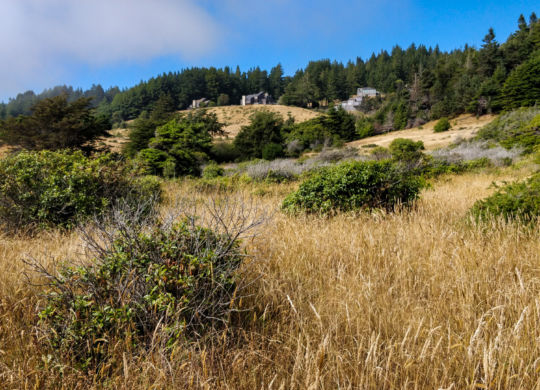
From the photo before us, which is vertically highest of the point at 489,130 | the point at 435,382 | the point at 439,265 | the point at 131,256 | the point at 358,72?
the point at 358,72

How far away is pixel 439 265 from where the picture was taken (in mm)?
2514

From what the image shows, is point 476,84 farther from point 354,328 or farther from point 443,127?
point 354,328

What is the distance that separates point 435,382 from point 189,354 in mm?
1234

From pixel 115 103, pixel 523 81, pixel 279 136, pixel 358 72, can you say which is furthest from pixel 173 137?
pixel 358 72

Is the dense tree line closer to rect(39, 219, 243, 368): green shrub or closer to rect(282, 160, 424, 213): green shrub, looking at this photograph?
rect(282, 160, 424, 213): green shrub

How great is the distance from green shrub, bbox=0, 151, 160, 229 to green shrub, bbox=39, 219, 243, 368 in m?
3.08

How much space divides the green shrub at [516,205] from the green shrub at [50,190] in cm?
515

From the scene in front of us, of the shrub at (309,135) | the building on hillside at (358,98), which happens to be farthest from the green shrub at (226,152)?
the building on hillside at (358,98)

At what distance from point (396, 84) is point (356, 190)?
308ft

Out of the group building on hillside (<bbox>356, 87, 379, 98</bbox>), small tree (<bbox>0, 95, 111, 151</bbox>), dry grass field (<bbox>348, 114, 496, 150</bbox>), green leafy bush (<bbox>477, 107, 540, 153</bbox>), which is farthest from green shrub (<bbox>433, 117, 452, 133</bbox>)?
building on hillside (<bbox>356, 87, 379, 98</bbox>)

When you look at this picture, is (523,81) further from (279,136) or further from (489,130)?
(279,136)

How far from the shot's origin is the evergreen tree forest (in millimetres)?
45219

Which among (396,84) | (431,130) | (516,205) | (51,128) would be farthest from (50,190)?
(396,84)

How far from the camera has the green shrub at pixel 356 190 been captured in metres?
5.30
